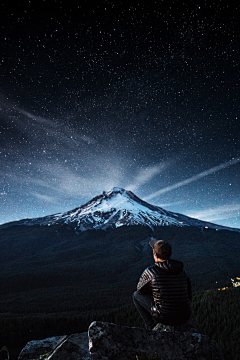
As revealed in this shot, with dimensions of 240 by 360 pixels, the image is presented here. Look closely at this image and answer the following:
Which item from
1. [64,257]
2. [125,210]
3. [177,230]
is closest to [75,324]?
[64,257]

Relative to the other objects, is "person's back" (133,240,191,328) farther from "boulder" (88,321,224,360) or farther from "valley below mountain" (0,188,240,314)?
"valley below mountain" (0,188,240,314)

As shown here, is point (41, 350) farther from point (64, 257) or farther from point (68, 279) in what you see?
point (64, 257)

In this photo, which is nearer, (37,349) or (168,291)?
(168,291)

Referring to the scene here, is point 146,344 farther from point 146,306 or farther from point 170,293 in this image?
point 146,306

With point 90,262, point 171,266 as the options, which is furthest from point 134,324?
point 90,262

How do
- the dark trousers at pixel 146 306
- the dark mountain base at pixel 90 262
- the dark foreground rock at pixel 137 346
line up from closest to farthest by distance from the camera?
the dark foreground rock at pixel 137 346 → the dark trousers at pixel 146 306 → the dark mountain base at pixel 90 262

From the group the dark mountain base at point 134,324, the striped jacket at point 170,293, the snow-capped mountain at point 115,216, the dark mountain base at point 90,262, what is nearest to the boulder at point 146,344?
the striped jacket at point 170,293

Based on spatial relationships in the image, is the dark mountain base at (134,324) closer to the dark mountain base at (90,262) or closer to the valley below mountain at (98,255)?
the valley below mountain at (98,255)
